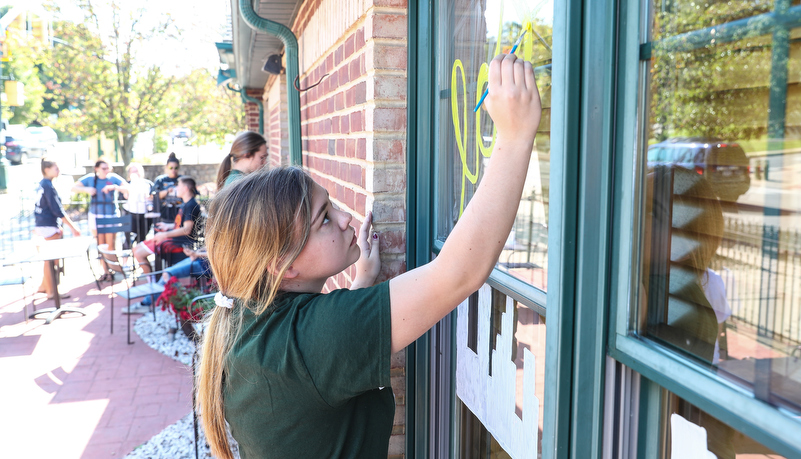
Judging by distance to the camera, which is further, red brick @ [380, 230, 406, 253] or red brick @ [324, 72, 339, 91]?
red brick @ [324, 72, 339, 91]

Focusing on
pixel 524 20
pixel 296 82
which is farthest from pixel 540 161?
pixel 296 82

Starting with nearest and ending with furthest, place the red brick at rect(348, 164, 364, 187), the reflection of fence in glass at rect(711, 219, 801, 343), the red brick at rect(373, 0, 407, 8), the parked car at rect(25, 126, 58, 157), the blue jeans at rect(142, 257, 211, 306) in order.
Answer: the reflection of fence in glass at rect(711, 219, 801, 343) < the red brick at rect(373, 0, 407, 8) < the red brick at rect(348, 164, 364, 187) < the blue jeans at rect(142, 257, 211, 306) < the parked car at rect(25, 126, 58, 157)

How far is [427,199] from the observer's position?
6.84 feet

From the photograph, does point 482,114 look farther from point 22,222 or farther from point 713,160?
point 22,222

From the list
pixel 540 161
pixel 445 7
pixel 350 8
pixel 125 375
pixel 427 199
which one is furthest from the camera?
pixel 125 375

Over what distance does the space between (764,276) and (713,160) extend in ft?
0.59

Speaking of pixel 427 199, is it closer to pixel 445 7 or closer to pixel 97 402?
pixel 445 7

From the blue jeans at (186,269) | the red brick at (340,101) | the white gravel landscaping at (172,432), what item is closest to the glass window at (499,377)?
the red brick at (340,101)

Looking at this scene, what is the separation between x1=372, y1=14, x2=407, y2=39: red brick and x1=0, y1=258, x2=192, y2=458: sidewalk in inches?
110

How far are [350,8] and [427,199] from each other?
34.0 inches

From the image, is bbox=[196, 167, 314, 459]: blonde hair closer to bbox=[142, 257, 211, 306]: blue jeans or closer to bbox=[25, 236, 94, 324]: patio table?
bbox=[142, 257, 211, 306]: blue jeans

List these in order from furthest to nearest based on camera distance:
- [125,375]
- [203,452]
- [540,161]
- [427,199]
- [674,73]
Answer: [125,375]
[203,452]
[427,199]
[540,161]
[674,73]

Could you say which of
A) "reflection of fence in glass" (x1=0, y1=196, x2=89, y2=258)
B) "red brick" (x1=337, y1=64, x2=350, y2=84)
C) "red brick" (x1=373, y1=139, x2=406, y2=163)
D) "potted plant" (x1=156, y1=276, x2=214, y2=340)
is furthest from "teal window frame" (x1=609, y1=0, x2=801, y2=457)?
"reflection of fence in glass" (x1=0, y1=196, x2=89, y2=258)

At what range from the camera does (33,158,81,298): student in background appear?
309 inches
